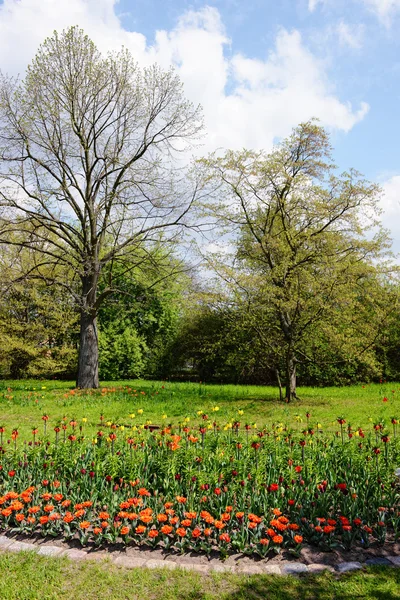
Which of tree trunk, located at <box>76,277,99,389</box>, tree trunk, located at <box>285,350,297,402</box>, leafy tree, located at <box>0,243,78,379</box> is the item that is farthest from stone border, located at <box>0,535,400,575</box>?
leafy tree, located at <box>0,243,78,379</box>

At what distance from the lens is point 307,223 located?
12.4 meters

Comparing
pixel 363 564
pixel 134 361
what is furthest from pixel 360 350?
pixel 134 361

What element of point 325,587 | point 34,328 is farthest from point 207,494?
point 34,328

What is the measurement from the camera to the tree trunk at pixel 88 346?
14172mm

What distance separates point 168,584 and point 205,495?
3.60ft

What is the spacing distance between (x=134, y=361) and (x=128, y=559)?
61.6ft

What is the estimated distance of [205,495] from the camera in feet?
13.5

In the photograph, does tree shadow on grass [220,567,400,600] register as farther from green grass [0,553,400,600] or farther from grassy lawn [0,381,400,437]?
grassy lawn [0,381,400,437]

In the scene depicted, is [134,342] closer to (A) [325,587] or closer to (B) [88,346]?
(B) [88,346]

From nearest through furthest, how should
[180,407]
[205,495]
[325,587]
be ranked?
[325,587], [205,495], [180,407]

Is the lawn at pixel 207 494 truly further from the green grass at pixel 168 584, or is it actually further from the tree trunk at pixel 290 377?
the tree trunk at pixel 290 377

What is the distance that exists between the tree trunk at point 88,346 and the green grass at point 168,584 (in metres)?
11.1

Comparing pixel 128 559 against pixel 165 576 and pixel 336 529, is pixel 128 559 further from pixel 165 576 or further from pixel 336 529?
pixel 336 529

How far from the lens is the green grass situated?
2.94m
